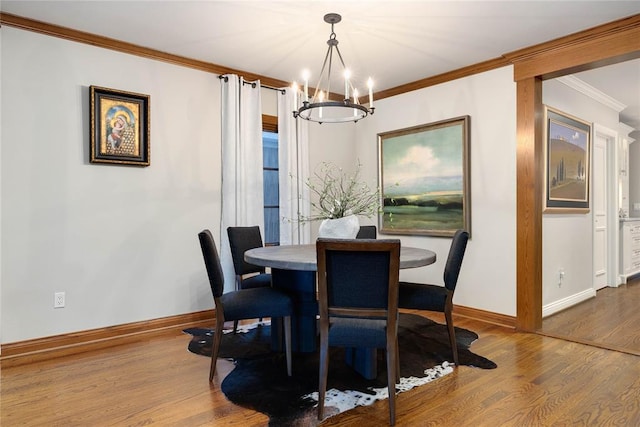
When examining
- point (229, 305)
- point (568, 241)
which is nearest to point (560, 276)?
point (568, 241)

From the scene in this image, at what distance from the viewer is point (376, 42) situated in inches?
133

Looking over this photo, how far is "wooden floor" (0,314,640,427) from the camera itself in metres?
2.06

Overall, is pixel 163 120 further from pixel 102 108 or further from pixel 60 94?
pixel 60 94

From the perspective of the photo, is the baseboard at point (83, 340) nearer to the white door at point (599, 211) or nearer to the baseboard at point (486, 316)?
the baseboard at point (486, 316)

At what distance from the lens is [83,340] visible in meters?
3.20

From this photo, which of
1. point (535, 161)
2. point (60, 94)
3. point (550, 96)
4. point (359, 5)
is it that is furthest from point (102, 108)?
point (550, 96)

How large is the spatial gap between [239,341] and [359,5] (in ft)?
8.82

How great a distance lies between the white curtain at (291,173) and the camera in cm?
442

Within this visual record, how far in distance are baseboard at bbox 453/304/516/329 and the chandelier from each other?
7.24ft

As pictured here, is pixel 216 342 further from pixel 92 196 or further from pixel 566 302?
pixel 566 302

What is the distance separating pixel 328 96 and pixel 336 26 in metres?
1.66

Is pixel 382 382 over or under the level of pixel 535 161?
under

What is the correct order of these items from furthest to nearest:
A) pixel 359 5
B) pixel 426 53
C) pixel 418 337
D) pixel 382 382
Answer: pixel 426 53 → pixel 418 337 → pixel 359 5 → pixel 382 382

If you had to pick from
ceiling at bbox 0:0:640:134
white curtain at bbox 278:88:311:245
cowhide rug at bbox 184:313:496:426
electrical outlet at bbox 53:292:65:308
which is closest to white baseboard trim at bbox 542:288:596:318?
cowhide rug at bbox 184:313:496:426
